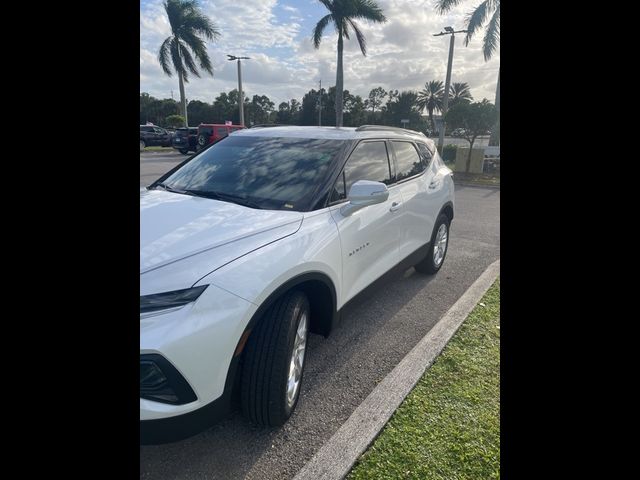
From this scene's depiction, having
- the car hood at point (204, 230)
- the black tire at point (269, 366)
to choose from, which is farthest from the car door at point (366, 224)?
the black tire at point (269, 366)

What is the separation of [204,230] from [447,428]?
1.78 m

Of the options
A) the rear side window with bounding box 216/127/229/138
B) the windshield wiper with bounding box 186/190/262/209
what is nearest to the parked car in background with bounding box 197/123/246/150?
the rear side window with bounding box 216/127/229/138

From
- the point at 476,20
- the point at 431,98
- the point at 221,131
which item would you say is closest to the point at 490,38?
the point at 476,20

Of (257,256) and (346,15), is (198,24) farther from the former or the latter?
(257,256)

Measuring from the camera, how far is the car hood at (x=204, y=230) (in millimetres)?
2002

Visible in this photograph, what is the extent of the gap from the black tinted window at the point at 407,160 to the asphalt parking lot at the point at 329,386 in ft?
3.46

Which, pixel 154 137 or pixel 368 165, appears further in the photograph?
pixel 154 137

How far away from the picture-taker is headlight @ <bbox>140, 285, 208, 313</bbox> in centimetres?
177

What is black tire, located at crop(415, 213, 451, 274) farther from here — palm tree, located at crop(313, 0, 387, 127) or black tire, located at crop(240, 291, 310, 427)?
palm tree, located at crop(313, 0, 387, 127)

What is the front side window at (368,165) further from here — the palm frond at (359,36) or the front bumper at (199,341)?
the palm frond at (359,36)

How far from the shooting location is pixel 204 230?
7.40ft
